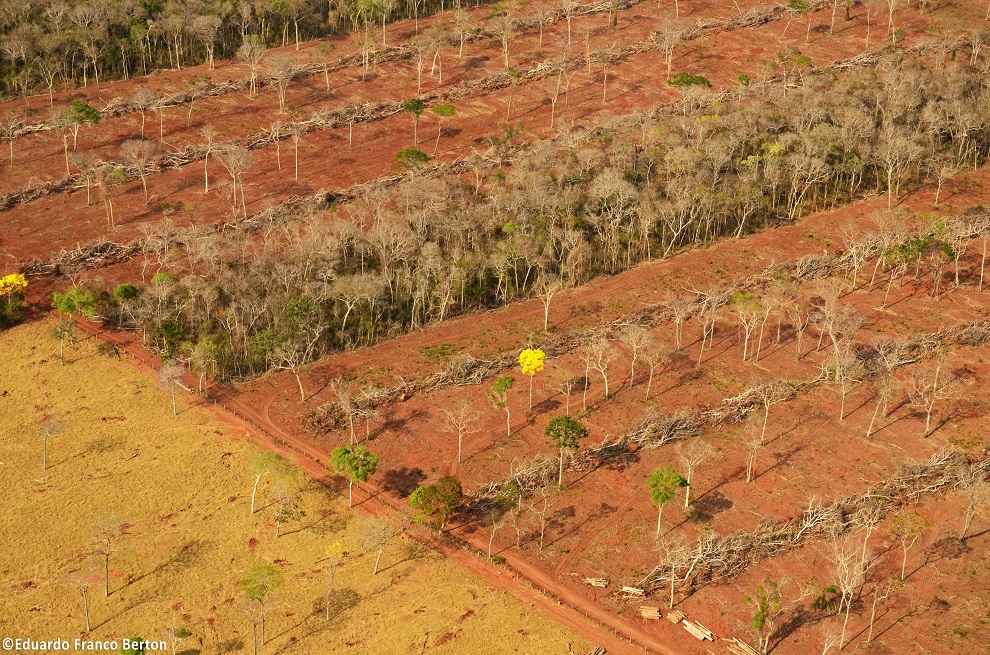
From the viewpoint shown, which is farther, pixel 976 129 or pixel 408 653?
pixel 976 129

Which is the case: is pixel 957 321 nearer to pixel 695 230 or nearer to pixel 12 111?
pixel 695 230

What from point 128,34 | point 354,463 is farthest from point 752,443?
point 128,34

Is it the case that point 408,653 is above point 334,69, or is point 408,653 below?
below

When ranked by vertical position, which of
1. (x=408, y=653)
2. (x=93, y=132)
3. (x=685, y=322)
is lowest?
(x=408, y=653)

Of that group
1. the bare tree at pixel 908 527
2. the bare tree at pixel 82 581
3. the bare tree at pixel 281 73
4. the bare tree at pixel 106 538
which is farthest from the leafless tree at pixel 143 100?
the bare tree at pixel 908 527

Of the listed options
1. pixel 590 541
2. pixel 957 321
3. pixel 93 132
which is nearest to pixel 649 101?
pixel 957 321

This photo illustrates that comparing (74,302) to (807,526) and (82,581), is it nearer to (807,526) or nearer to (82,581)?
(82,581)

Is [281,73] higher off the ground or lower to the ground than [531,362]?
higher
